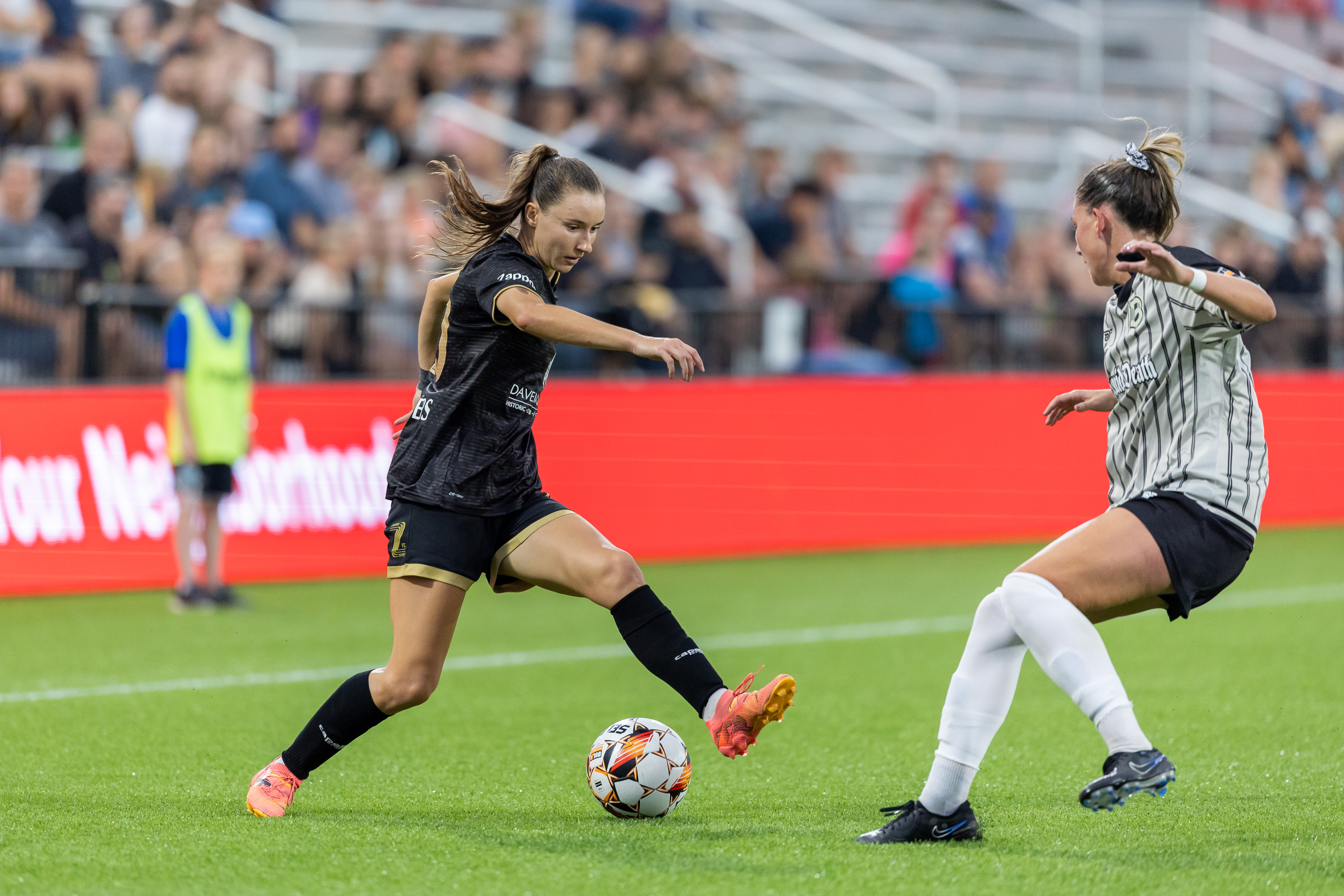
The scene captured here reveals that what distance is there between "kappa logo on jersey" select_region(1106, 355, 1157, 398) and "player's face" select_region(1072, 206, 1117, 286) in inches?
9.0

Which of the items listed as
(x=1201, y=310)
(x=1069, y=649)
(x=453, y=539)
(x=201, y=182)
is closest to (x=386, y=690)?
(x=453, y=539)

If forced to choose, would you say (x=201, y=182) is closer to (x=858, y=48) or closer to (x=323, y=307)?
(x=323, y=307)

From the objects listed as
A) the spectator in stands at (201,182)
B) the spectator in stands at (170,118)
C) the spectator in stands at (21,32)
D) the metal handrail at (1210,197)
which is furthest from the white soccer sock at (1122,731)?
the metal handrail at (1210,197)

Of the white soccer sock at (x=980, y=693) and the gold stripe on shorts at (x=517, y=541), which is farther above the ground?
the gold stripe on shorts at (x=517, y=541)

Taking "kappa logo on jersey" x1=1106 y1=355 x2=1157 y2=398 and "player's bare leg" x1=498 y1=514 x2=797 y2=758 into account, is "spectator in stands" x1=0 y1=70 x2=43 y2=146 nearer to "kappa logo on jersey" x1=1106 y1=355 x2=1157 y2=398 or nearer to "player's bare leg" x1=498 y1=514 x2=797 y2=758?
"player's bare leg" x1=498 y1=514 x2=797 y2=758

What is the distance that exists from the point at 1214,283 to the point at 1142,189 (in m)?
0.46

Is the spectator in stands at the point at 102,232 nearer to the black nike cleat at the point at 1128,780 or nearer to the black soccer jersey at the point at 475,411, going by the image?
the black soccer jersey at the point at 475,411

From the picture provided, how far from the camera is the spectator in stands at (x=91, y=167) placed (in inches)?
482

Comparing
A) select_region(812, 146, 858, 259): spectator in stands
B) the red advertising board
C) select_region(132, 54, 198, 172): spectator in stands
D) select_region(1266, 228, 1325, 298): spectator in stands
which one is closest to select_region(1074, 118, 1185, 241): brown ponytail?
the red advertising board

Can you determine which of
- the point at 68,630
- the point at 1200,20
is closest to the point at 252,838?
the point at 68,630

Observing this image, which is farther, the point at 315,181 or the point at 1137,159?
the point at 315,181

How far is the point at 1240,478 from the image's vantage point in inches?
171

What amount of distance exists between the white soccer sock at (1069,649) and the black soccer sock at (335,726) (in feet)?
6.44

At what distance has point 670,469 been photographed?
40.2 ft
